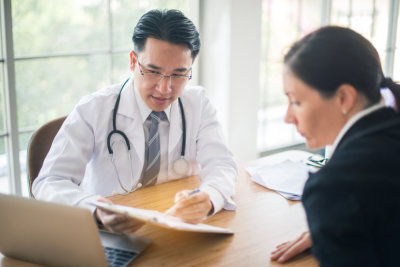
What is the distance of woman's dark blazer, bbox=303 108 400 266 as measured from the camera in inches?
37.1

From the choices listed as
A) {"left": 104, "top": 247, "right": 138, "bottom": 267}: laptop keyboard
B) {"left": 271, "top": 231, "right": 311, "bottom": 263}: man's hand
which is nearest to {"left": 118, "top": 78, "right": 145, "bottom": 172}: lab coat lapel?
{"left": 104, "top": 247, "right": 138, "bottom": 267}: laptop keyboard

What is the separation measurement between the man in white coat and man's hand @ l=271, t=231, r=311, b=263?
0.28 metres

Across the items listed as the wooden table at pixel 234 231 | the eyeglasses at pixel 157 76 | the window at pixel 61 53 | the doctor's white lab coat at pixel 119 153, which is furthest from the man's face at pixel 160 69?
the window at pixel 61 53

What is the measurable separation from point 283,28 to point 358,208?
3.07 meters

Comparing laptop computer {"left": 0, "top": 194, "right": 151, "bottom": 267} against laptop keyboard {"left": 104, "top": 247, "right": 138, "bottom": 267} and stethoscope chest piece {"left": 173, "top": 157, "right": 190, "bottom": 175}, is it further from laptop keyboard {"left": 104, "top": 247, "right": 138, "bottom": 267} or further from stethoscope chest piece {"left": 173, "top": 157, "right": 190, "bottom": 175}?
stethoscope chest piece {"left": 173, "top": 157, "right": 190, "bottom": 175}

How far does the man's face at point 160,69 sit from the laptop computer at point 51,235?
2.27 feet

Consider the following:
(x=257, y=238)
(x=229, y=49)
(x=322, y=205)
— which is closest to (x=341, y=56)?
(x=322, y=205)

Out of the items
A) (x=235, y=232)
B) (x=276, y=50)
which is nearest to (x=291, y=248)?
(x=235, y=232)

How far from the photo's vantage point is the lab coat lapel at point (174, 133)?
6.26ft

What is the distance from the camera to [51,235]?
3.82 ft

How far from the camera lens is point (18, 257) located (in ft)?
4.12

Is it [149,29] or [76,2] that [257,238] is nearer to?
[149,29]

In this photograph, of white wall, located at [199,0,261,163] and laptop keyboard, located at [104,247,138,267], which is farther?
white wall, located at [199,0,261,163]

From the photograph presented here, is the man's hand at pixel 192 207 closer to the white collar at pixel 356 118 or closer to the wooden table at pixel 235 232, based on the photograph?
the wooden table at pixel 235 232
